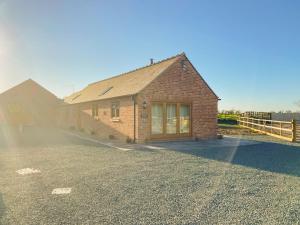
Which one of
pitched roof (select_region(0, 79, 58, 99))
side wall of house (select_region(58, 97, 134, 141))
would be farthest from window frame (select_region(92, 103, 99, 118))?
pitched roof (select_region(0, 79, 58, 99))

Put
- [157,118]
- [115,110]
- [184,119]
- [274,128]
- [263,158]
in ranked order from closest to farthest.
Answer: [263,158]
[157,118]
[184,119]
[115,110]
[274,128]

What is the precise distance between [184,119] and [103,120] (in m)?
6.80

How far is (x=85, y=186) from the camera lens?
7.72 m

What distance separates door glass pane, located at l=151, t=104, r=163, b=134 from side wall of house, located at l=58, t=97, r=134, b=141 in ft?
4.87

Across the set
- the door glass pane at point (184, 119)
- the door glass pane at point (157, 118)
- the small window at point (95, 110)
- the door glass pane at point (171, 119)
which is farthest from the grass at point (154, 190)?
the small window at point (95, 110)

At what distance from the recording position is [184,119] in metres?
19.6

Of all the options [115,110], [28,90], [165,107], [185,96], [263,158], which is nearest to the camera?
[263,158]

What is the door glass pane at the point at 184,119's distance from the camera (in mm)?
19422

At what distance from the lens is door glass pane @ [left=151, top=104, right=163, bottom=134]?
719 inches

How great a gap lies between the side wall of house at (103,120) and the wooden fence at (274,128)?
11.3 m

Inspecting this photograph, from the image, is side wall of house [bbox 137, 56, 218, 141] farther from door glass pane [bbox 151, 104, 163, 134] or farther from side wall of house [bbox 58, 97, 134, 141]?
side wall of house [bbox 58, 97, 134, 141]

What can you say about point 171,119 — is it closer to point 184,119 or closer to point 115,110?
point 184,119

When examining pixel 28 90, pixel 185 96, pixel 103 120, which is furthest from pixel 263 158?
pixel 28 90

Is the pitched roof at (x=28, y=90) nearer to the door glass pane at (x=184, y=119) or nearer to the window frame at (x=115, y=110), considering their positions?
the window frame at (x=115, y=110)
